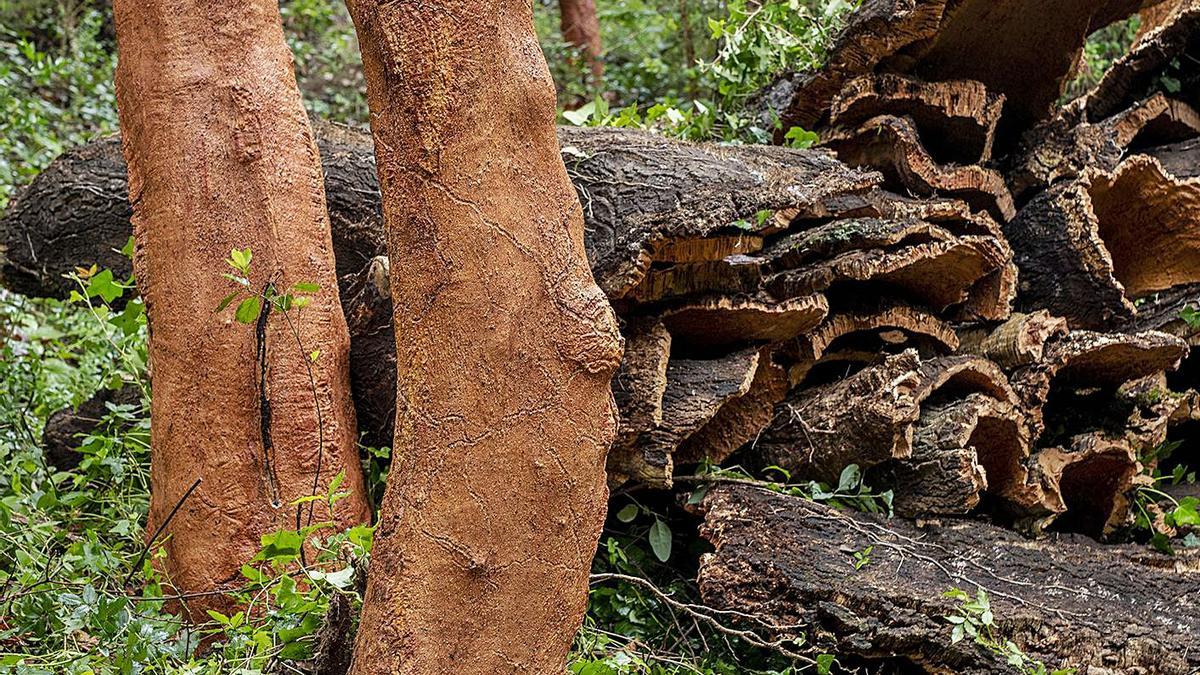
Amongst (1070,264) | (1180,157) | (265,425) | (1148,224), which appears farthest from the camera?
(1180,157)

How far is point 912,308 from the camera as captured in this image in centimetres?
318

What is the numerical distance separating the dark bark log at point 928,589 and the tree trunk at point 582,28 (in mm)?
5248

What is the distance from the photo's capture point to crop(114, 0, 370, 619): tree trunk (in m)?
2.56

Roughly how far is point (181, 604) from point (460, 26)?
59.8 inches

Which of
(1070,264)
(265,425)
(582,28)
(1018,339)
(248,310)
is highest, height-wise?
(582,28)

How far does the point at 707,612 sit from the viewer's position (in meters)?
2.88

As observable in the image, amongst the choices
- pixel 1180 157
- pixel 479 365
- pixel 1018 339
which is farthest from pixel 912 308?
pixel 479 365

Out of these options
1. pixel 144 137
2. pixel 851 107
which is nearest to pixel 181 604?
pixel 144 137

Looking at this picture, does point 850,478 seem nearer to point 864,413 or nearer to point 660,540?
point 864,413

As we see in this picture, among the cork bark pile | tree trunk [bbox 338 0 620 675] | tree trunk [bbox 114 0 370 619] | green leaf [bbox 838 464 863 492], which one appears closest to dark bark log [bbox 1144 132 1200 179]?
the cork bark pile

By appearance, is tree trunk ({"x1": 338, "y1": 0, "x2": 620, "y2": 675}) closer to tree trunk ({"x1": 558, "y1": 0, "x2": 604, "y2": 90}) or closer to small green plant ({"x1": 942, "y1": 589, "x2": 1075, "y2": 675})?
small green plant ({"x1": 942, "y1": 589, "x2": 1075, "y2": 675})

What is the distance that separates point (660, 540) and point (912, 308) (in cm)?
100

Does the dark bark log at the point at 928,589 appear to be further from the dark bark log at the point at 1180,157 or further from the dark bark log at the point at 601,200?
the dark bark log at the point at 1180,157

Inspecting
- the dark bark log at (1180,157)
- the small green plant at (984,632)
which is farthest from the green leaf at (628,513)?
the dark bark log at (1180,157)
